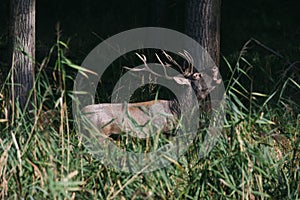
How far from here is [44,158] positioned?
4.52 m

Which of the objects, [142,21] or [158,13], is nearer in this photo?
[158,13]

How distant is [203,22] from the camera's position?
7.55 metres

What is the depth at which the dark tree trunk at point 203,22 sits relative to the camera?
7.52 m

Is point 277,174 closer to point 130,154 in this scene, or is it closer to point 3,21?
point 130,154

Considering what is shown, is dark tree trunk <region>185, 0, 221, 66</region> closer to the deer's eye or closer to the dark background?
the deer's eye

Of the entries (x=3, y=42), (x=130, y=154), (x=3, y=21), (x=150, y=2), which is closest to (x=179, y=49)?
(x=150, y=2)

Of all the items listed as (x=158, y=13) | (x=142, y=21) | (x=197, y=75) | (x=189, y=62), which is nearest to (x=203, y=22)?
(x=189, y=62)

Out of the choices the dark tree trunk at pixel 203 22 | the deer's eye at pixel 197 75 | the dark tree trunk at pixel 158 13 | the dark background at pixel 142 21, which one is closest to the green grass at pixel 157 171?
the deer's eye at pixel 197 75

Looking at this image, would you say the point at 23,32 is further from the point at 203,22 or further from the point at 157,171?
the point at 157,171

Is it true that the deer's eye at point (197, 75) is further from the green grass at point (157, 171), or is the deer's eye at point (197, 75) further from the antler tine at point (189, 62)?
the green grass at point (157, 171)

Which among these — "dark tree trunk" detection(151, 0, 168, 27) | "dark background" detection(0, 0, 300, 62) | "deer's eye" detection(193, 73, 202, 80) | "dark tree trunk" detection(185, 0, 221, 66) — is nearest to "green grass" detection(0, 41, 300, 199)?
"deer's eye" detection(193, 73, 202, 80)

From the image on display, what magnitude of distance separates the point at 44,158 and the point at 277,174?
1.45 metres

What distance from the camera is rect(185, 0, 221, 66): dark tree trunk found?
7.52 m

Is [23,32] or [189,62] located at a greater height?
[23,32]
